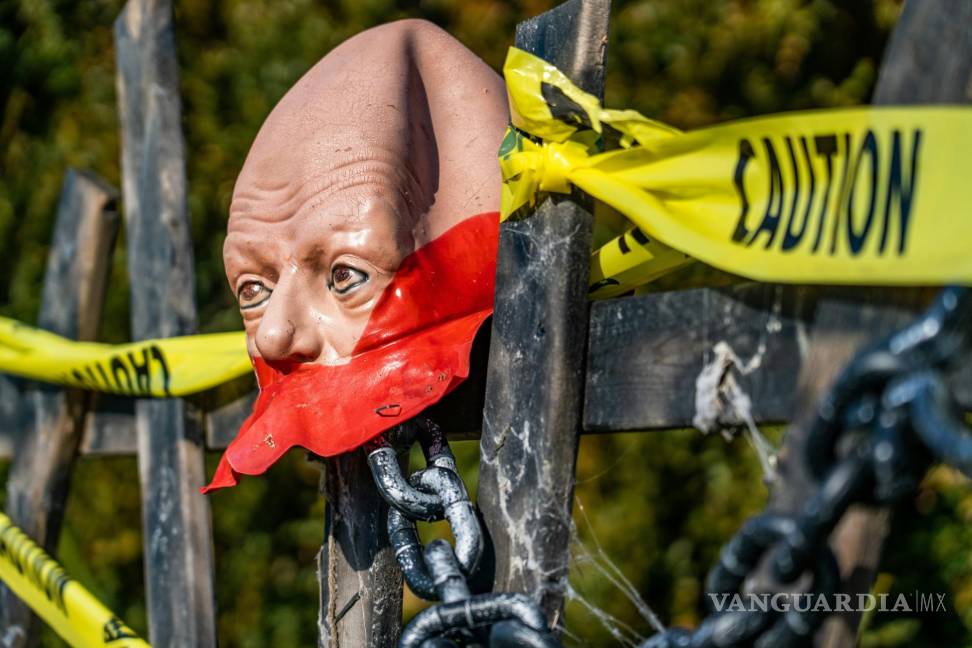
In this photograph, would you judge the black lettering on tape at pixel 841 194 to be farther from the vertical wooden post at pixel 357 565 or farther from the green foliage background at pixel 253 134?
the green foliage background at pixel 253 134

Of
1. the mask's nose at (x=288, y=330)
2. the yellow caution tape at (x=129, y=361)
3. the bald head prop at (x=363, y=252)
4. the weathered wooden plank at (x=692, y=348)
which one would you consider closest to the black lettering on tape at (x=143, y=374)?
the yellow caution tape at (x=129, y=361)

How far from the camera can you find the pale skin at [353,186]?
2312 mm

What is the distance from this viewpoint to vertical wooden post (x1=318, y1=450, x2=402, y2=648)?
2477mm

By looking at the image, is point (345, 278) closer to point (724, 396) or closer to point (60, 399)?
point (724, 396)

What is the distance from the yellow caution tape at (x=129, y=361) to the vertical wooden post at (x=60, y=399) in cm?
8

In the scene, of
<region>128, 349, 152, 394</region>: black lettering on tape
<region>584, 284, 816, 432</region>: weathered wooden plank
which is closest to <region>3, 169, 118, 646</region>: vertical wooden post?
<region>128, 349, 152, 394</region>: black lettering on tape

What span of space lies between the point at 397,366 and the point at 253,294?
0.34m

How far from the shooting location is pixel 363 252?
2293 mm

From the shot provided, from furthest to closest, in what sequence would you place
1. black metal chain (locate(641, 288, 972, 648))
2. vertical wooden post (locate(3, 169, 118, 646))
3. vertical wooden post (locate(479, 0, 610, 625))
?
vertical wooden post (locate(3, 169, 118, 646)) < vertical wooden post (locate(479, 0, 610, 625)) < black metal chain (locate(641, 288, 972, 648))

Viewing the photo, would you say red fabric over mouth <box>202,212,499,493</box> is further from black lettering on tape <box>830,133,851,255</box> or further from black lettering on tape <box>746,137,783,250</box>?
black lettering on tape <box>830,133,851,255</box>

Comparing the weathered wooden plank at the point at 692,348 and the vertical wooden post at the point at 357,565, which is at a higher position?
the weathered wooden plank at the point at 692,348

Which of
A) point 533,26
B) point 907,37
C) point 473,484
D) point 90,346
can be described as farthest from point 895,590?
point 907,37

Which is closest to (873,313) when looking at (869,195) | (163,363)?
(869,195)

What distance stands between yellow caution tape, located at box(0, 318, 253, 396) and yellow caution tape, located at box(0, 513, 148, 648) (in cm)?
43
